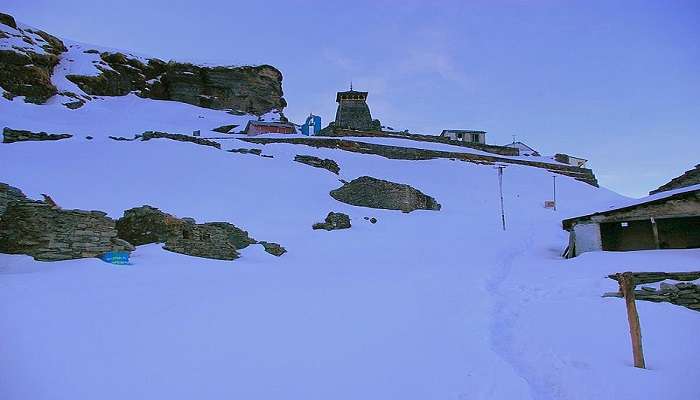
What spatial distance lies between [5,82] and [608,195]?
5884 centimetres

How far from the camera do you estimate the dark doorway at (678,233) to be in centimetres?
1566

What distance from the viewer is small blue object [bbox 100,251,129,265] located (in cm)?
948

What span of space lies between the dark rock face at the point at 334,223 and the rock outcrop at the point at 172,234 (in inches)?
267

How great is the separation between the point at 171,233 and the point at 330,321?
6533 millimetres

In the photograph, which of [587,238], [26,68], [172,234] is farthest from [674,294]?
[26,68]

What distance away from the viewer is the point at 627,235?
1702cm

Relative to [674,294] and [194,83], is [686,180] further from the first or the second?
[194,83]

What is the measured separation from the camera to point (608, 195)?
135 ft

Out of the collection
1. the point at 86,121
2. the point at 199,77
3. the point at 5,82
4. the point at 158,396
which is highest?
the point at 199,77

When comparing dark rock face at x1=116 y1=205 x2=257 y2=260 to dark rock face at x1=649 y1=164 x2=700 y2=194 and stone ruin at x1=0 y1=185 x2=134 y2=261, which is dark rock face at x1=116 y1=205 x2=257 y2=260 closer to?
stone ruin at x1=0 y1=185 x2=134 y2=261

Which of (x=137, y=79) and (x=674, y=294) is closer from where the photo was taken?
(x=674, y=294)

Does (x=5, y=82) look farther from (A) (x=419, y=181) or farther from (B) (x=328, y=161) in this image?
(A) (x=419, y=181)

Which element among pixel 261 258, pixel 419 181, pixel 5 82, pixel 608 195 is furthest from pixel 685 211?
pixel 5 82

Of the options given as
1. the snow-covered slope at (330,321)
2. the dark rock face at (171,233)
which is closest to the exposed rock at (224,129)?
the snow-covered slope at (330,321)
